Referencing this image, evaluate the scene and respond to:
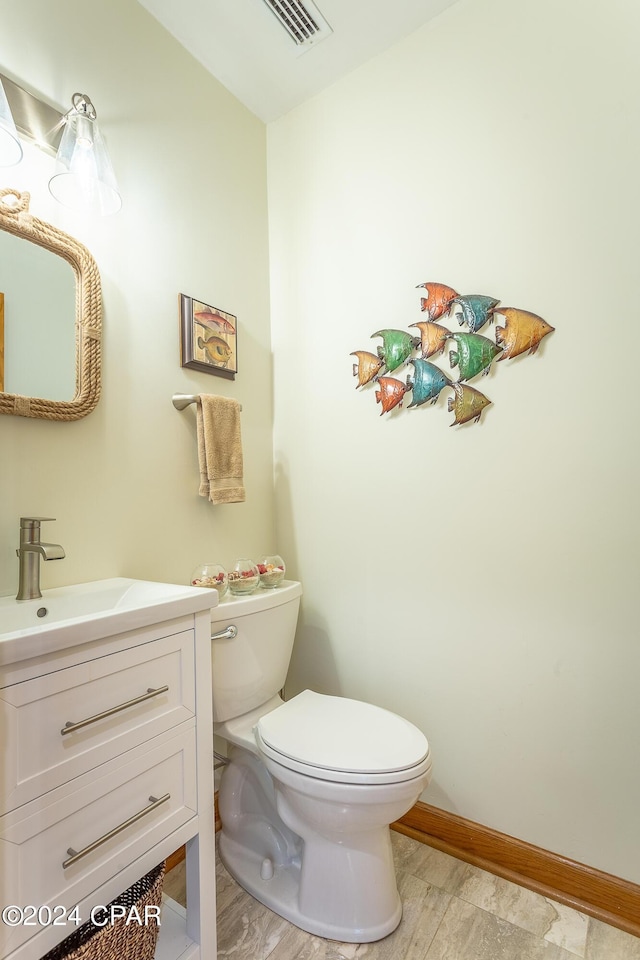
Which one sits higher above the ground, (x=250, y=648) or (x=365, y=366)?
(x=365, y=366)

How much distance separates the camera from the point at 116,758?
0.87 metres

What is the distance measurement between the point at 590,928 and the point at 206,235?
2.35 metres

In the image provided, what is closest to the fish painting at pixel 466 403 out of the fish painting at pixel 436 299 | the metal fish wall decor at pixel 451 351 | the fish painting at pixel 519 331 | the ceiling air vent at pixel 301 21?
the metal fish wall decor at pixel 451 351

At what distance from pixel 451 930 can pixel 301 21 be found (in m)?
2.75

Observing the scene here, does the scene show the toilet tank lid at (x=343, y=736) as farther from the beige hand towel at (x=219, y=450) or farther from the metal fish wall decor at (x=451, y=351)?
the metal fish wall decor at (x=451, y=351)

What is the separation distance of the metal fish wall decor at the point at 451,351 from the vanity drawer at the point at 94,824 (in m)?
1.16

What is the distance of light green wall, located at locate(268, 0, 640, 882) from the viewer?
125 cm

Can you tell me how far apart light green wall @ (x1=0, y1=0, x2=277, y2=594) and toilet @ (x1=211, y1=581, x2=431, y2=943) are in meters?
0.34

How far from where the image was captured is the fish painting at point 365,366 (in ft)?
5.40

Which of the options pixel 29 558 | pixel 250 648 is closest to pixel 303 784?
pixel 250 648

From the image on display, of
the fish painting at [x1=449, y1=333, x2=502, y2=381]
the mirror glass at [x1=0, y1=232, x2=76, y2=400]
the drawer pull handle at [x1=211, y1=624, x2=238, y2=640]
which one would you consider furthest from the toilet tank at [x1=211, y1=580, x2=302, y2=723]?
the fish painting at [x1=449, y1=333, x2=502, y2=381]

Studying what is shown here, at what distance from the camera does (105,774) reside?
85cm

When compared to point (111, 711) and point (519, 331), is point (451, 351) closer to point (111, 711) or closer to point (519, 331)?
point (519, 331)

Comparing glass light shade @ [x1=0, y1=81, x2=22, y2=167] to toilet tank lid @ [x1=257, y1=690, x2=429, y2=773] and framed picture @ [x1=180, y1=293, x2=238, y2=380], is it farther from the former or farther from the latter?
toilet tank lid @ [x1=257, y1=690, x2=429, y2=773]
